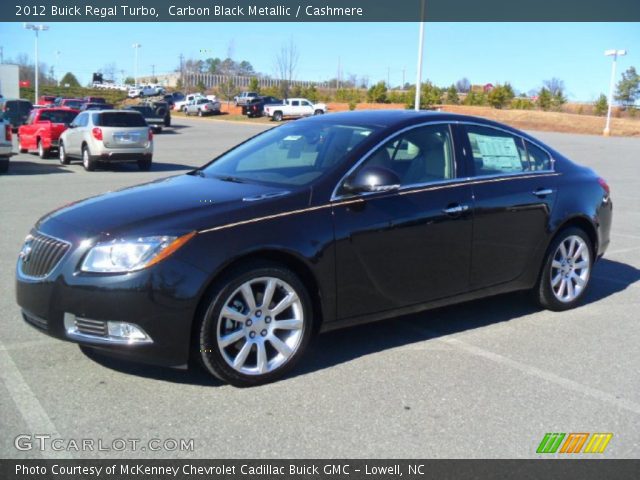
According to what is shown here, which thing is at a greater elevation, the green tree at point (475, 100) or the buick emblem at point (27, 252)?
the green tree at point (475, 100)

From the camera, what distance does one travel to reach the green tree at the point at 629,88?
3479 inches

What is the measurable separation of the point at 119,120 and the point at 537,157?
50.2 ft

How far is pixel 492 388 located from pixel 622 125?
5800 cm

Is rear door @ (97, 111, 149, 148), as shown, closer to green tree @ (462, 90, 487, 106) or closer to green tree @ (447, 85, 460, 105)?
green tree @ (447, 85, 460, 105)

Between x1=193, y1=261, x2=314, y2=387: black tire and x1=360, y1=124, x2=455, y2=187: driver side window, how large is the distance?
109cm

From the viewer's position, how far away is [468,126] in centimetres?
553

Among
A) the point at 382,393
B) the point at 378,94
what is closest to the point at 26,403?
the point at 382,393

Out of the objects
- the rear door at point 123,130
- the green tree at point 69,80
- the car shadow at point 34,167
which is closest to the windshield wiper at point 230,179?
the car shadow at point 34,167

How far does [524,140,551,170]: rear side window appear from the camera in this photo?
236 inches

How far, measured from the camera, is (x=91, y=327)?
158 inches

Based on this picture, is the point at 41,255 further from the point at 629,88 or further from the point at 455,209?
the point at 629,88

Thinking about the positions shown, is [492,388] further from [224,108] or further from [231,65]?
[231,65]

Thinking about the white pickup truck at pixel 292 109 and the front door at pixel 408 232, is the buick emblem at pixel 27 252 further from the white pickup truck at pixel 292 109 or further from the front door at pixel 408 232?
the white pickup truck at pixel 292 109

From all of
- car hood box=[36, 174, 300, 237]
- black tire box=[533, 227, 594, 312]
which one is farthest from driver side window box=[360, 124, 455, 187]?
black tire box=[533, 227, 594, 312]
